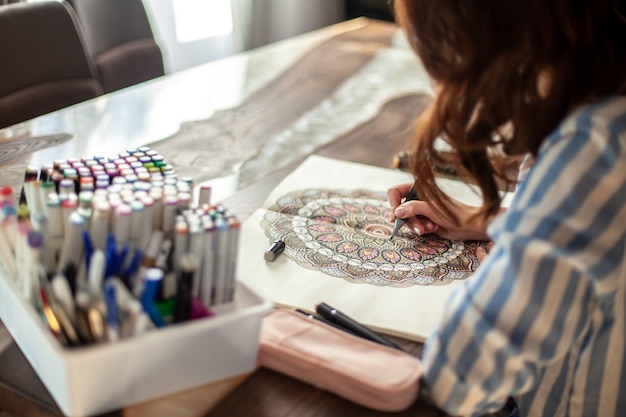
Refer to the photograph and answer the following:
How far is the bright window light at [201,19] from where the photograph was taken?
2975 millimetres

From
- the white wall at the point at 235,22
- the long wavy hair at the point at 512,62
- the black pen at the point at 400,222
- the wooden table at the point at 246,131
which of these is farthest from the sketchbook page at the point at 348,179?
the white wall at the point at 235,22

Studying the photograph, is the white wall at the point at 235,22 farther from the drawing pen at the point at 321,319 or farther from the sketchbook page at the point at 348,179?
the drawing pen at the point at 321,319

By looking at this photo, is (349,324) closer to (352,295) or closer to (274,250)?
(352,295)

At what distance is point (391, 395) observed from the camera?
0.68 metres

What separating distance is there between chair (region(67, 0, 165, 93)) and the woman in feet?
4.14

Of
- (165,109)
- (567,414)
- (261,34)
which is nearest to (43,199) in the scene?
(567,414)

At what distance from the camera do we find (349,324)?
805 millimetres

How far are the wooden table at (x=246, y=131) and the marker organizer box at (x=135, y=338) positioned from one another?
0.09 ft

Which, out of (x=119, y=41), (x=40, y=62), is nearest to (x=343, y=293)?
(x=40, y=62)

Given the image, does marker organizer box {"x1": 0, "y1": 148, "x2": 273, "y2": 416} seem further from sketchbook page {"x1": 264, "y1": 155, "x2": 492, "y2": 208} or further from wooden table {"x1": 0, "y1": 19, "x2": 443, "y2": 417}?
sketchbook page {"x1": 264, "y1": 155, "x2": 492, "y2": 208}

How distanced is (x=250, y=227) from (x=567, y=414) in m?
0.47

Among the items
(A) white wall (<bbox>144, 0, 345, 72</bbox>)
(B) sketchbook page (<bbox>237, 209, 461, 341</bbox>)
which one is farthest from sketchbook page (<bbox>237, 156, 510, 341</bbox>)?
(A) white wall (<bbox>144, 0, 345, 72</bbox>)

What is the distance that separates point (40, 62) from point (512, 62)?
48.0 inches

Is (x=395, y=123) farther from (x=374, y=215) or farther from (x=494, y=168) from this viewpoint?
(x=494, y=168)
